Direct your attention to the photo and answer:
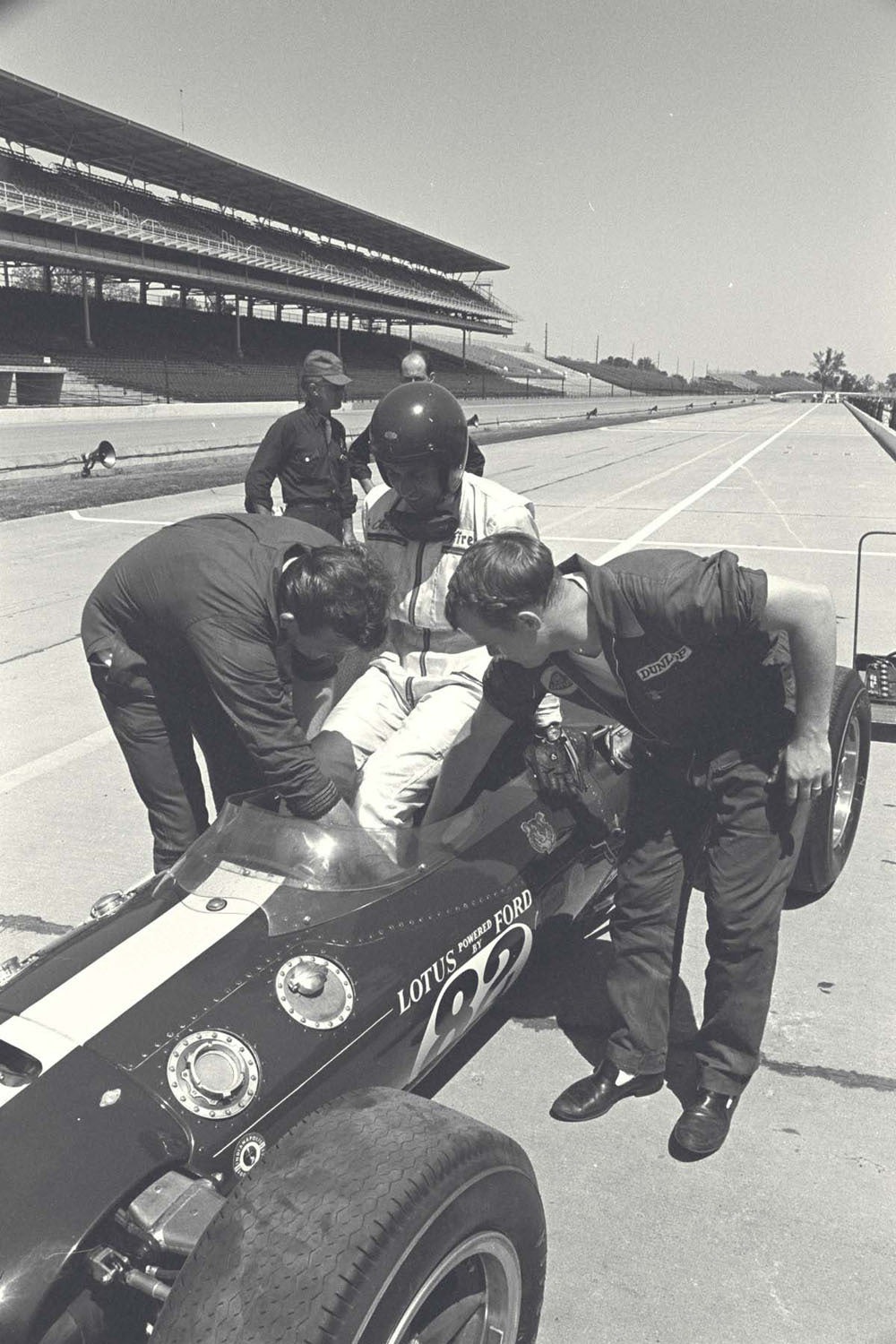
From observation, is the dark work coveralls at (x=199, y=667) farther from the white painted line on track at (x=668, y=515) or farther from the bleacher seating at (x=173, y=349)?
the bleacher seating at (x=173, y=349)

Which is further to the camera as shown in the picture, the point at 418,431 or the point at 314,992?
the point at 418,431

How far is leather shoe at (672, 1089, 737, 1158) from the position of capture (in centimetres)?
275

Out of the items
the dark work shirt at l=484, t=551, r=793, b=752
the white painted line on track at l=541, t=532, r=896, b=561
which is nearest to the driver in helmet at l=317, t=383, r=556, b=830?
the dark work shirt at l=484, t=551, r=793, b=752

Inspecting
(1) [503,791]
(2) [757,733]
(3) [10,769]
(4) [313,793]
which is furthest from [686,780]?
(3) [10,769]

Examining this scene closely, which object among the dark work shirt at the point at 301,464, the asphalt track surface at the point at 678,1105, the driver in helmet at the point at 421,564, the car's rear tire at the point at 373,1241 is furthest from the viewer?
the dark work shirt at the point at 301,464

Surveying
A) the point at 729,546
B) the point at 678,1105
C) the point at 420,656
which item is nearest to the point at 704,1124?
the point at 678,1105

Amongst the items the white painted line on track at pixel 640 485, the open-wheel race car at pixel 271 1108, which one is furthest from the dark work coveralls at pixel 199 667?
the white painted line on track at pixel 640 485

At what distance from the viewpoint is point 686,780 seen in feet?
9.41

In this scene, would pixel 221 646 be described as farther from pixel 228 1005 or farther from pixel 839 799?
pixel 839 799

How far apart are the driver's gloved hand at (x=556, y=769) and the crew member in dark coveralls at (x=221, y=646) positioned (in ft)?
1.91

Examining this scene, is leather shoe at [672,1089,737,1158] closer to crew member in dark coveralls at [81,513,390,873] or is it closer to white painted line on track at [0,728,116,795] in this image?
crew member in dark coveralls at [81,513,390,873]

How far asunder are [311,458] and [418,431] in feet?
11.6

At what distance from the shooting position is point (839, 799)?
4.33 m

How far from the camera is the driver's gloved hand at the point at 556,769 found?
3.07m
